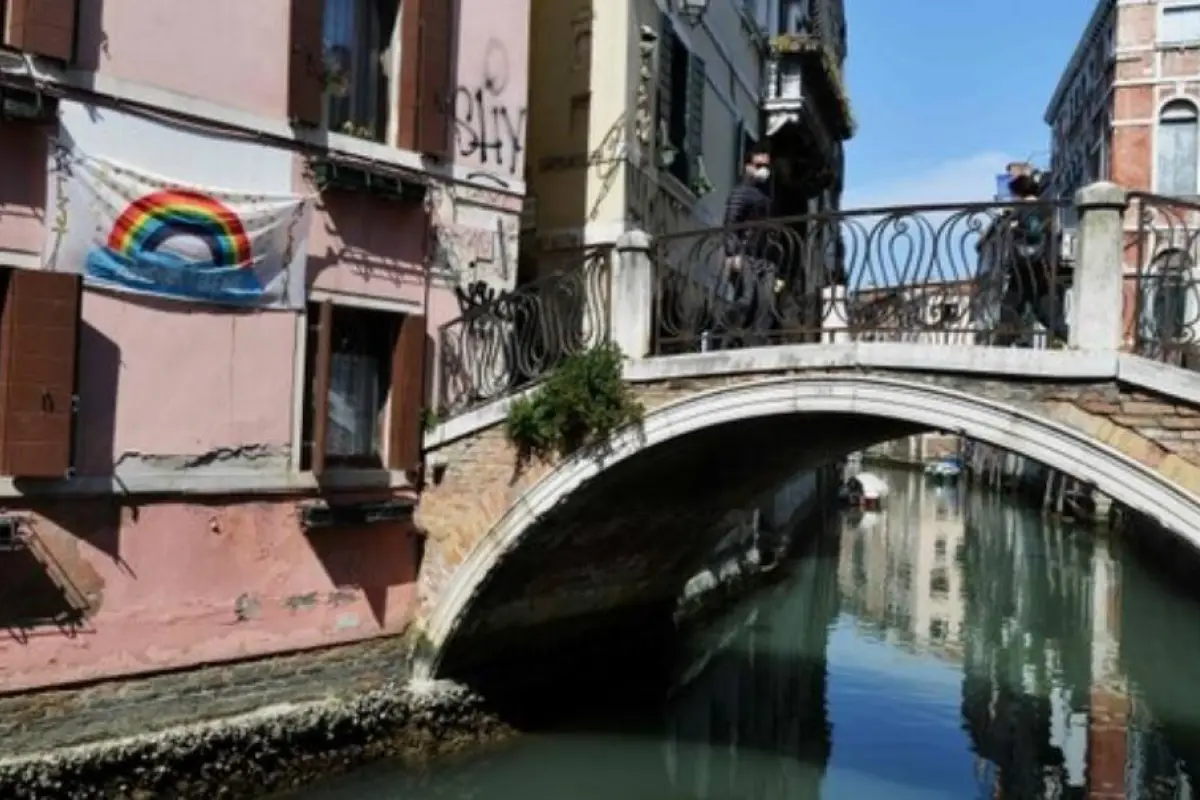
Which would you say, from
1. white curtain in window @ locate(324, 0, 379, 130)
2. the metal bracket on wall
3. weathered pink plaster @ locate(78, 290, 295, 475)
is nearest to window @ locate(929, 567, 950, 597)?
the metal bracket on wall

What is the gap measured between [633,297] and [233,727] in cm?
339

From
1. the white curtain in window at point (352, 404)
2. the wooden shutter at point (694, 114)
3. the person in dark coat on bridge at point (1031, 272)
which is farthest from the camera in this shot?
the wooden shutter at point (694, 114)

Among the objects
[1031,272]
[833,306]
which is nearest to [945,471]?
[833,306]

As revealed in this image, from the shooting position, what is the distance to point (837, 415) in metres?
7.25

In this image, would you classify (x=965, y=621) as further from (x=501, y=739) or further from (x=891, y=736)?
(x=501, y=739)

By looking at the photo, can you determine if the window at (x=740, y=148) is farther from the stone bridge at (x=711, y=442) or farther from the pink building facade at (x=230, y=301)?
the pink building facade at (x=230, y=301)

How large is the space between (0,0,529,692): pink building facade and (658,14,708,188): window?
202 cm

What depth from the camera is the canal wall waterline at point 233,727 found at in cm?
642

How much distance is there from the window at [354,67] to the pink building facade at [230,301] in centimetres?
2

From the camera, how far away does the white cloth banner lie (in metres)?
6.44

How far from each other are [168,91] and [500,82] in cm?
263

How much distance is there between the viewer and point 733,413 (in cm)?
718

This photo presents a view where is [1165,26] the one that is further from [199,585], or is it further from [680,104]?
[199,585]

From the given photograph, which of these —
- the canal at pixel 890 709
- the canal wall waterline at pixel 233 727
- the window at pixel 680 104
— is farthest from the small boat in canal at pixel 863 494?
the canal wall waterline at pixel 233 727
